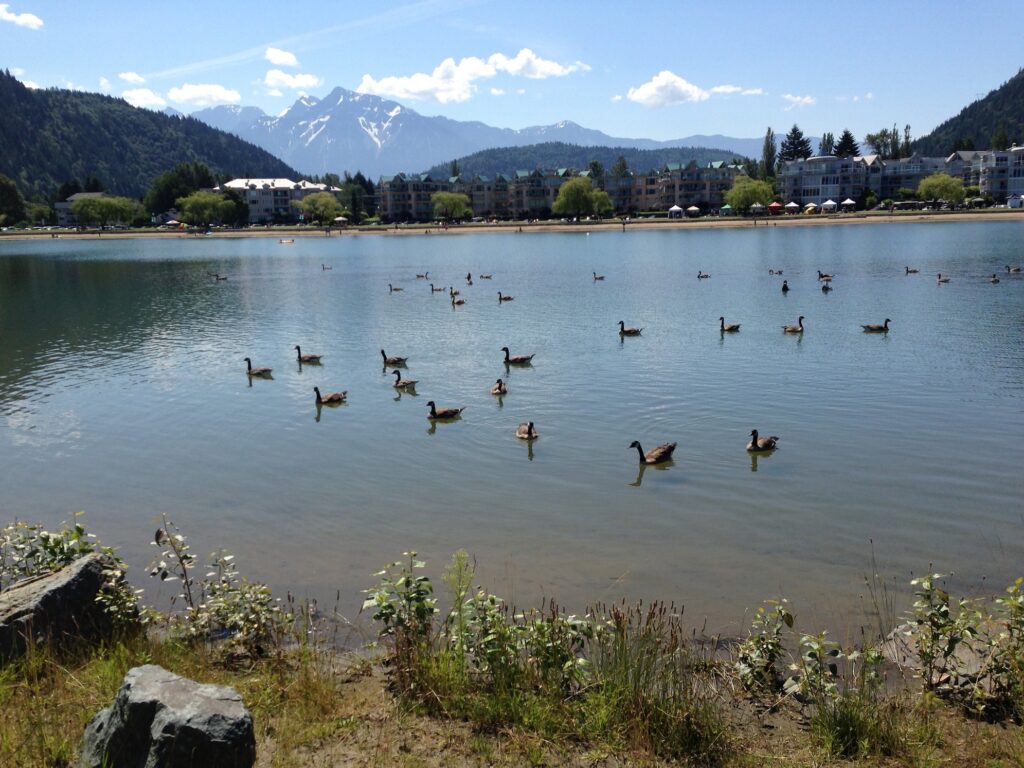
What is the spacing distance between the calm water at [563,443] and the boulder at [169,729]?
4.65m

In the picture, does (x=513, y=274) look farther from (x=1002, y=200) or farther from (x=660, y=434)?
(x=1002, y=200)

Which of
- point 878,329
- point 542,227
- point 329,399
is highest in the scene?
point 542,227

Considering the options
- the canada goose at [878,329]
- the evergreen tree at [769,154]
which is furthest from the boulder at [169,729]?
the evergreen tree at [769,154]

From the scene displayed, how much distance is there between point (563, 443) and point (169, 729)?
13.5 metres

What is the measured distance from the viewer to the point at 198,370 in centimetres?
2966

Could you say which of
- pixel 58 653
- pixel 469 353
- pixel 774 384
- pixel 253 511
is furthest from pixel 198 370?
pixel 58 653

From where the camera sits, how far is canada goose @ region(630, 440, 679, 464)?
16875 mm

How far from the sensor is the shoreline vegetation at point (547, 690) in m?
6.71

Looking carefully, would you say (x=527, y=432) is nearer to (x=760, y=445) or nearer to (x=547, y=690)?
(x=760, y=445)

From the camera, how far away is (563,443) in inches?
736

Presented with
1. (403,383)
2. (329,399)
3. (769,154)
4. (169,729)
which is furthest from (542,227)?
(169,729)

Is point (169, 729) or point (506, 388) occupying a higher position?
point (169, 729)

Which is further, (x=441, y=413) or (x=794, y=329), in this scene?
(x=794, y=329)

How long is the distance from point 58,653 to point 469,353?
24270mm
